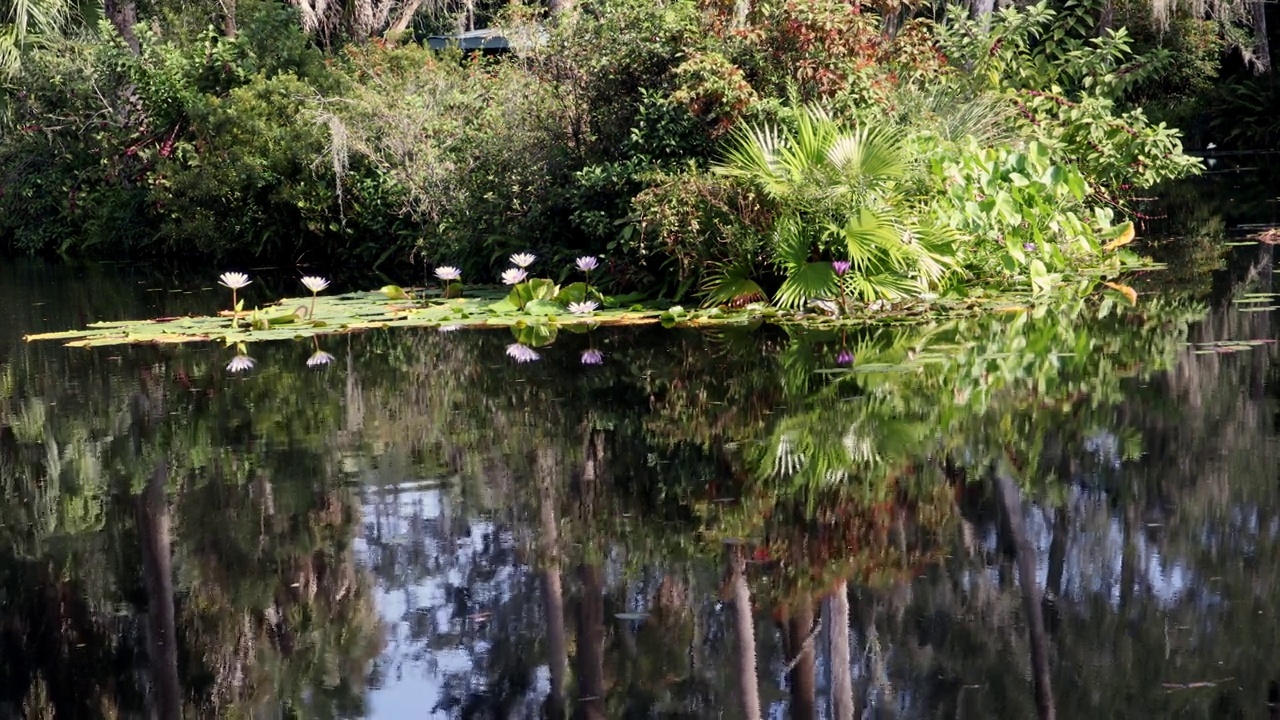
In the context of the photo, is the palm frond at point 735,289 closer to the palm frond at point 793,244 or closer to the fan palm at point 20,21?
the palm frond at point 793,244

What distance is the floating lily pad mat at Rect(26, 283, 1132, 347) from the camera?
12078mm

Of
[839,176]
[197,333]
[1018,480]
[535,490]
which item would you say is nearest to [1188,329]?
[839,176]

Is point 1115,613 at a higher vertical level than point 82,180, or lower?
lower

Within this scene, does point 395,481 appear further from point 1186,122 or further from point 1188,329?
point 1186,122

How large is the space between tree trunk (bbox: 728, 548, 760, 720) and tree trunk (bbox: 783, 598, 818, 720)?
0.34ft

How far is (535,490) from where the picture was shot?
22.4ft

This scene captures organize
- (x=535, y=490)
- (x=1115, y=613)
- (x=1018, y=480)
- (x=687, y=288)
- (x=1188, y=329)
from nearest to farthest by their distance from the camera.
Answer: (x=1115, y=613), (x=1018, y=480), (x=535, y=490), (x=1188, y=329), (x=687, y=288)

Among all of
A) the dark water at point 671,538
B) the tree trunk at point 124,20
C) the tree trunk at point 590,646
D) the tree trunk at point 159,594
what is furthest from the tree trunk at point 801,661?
the tree trunk at point 124,20

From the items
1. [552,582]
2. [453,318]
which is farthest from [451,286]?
[552,582]

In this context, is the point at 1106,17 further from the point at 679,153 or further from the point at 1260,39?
the point at 679,153

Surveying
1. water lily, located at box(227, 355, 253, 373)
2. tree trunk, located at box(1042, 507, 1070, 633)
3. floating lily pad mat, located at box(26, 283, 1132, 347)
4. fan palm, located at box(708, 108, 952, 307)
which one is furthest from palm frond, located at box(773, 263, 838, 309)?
tree trunk, located at box(1042, 507, 1070, 633)

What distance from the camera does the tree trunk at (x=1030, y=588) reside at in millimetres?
4191

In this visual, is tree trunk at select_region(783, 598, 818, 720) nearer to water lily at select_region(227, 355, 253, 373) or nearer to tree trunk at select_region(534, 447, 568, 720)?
tree trunk at select_region(534, 447, 568, 720)

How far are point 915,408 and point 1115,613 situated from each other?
3298 mm
